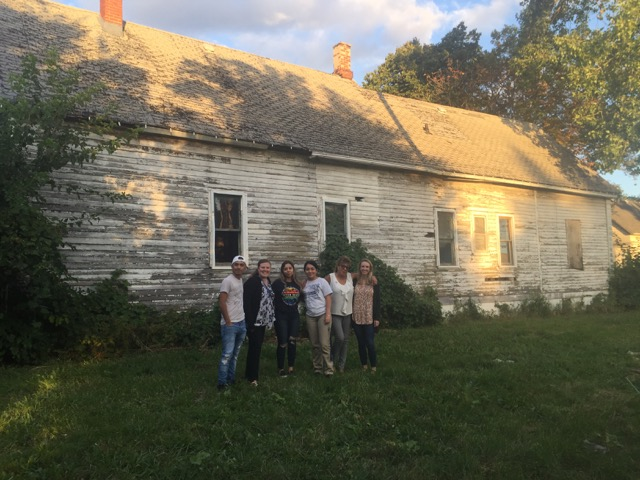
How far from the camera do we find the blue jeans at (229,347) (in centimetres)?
656

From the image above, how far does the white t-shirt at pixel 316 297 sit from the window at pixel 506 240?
38.8 ft

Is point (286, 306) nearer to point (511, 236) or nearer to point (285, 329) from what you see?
point (285, 329)

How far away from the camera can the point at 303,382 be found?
6.97 metres

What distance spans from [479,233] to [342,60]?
8.93m

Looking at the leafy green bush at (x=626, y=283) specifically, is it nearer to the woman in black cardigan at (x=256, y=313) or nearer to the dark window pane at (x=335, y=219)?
the dark window pane at (x=335, y=219)

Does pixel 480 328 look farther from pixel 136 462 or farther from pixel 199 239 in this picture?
pixel 136 462

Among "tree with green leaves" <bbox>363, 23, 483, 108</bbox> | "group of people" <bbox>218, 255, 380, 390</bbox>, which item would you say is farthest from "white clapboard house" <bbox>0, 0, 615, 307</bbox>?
"tree with green leaves" <bbox>363, 23, 483, 108</bbox>

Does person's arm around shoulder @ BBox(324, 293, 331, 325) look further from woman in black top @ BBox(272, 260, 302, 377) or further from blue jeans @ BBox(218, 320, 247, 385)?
blue jeans @ BBox(218, 320, 247, 385)

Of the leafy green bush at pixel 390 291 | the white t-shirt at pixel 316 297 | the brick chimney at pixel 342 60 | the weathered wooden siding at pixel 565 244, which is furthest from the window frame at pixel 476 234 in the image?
the white t-shirt at pixel 316 297

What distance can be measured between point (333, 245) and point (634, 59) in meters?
15.4

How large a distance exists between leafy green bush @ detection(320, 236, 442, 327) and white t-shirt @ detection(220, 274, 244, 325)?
6.29 metres

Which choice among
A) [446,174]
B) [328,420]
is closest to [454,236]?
[446,174]

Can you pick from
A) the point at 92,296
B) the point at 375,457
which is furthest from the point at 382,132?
the point at 375,457

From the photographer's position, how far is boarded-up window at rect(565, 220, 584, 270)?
19609mm
